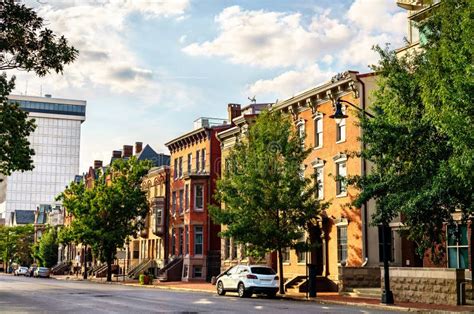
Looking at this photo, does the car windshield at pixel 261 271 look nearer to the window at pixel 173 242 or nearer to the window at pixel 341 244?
the window at pixel 341 244

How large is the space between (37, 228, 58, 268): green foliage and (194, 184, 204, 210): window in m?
48.9

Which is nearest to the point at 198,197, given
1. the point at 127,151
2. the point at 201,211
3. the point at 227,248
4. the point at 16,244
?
the point at 201,211

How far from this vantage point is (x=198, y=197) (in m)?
56.1

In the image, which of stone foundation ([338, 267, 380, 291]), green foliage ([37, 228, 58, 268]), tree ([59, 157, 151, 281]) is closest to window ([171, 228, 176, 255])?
tree ([59, 157, 151, 281])

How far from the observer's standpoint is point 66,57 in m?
14.1

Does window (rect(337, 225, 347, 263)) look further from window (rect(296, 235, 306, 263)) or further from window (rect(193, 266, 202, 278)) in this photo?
window (rect(193, 266, 202, 278))

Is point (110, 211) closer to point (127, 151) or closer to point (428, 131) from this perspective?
point (127, 151)

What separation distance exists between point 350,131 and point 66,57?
25.0 m

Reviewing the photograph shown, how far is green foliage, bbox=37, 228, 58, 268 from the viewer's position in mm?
98562

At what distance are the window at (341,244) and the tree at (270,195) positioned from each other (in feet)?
10.1

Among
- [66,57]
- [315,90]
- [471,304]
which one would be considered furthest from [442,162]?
[315,90]

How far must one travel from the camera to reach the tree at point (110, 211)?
59.0 m

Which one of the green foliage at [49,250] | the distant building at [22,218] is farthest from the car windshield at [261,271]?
the distant building at [22,218]

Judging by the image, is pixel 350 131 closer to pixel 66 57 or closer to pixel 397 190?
pixel 397 190
